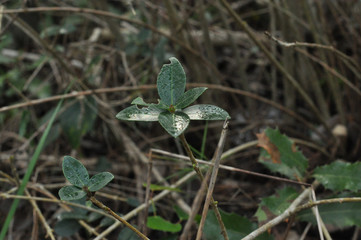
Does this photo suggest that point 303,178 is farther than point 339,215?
Yes

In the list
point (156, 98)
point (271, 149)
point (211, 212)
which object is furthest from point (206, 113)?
point (156, 98)

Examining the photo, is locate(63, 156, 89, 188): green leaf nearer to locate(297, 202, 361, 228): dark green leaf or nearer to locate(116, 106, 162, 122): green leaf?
locate(116, 106, 162, 122): green leaf

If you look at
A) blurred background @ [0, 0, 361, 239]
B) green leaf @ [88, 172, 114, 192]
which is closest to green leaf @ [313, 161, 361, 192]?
blurred background @ [0, 0, 361, 239]

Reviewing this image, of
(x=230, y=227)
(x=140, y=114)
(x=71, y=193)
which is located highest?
(x=140, y=114)

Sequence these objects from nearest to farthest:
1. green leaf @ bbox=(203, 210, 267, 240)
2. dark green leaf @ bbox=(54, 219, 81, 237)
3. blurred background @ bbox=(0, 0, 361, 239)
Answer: green leaf @ bbox=(203, 210, 267, 240), dark green leaf @ bbox=(54, 219, 81, 237), blurred background @ bbox=(0, 0, 361, 239)

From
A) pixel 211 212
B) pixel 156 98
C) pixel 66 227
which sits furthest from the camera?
pixel 156 98

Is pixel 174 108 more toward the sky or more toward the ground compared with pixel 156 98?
more toward the sky

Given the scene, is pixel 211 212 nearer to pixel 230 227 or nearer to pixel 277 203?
pixel 230 227
